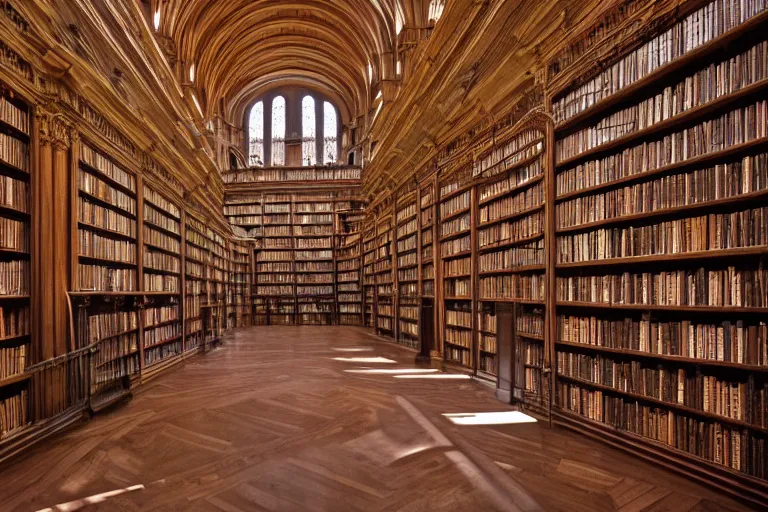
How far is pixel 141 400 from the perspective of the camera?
4.59 metres

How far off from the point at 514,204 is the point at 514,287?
840 millimetres

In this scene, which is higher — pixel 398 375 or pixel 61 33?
pixel 61 33

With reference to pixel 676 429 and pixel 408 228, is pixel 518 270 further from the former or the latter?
pixel 408 228

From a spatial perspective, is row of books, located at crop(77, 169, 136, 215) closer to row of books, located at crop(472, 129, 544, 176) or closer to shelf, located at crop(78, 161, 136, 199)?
shelf, located at crop(78, 161, 136, 199)

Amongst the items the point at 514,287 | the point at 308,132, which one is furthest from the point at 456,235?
the point at 308,132

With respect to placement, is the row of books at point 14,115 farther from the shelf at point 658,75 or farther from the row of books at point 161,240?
the shelf at point 658,75

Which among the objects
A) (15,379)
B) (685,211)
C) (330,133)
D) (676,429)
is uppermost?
(330,133)

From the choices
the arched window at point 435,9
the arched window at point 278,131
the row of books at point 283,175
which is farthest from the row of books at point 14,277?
the arched window at point 278,131

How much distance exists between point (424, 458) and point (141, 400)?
315cm

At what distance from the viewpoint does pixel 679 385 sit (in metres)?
2.80

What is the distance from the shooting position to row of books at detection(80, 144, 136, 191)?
4477 millimetres

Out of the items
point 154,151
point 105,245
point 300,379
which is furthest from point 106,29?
point 300,379

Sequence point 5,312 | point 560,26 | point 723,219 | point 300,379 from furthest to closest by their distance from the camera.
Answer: point 300,379 → point 560,26 → point 5,312 → point 723,219

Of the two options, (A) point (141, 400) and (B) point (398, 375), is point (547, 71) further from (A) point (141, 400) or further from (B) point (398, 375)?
(A) point (141, 400)
